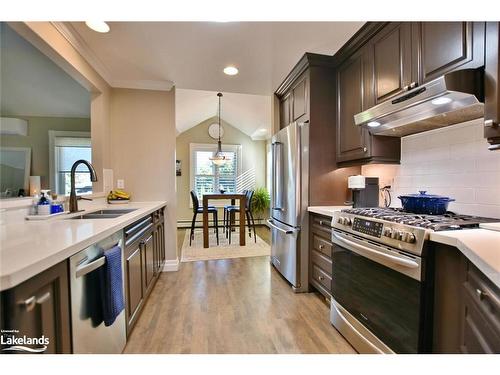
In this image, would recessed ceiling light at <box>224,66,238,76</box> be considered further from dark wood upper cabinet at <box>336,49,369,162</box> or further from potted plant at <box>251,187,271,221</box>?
potted plant at <box>251,187,271,221</box>

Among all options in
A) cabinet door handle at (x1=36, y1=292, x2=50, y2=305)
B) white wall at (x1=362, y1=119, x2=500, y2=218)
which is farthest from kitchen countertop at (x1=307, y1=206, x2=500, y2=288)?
cabinet door handle at (x1=36, y1=292, x2=50, y2=305)

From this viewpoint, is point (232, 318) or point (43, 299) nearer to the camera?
point (43, 299)

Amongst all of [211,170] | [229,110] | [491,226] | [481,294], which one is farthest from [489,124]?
[211,170]

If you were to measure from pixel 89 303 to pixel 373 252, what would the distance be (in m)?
1.52

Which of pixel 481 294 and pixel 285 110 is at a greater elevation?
pixel 285 110

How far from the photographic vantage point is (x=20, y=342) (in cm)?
74

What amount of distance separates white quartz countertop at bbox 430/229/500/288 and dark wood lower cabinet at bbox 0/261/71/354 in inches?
55.2

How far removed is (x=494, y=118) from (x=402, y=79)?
2.21ft

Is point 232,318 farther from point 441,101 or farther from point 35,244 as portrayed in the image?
point 441,101

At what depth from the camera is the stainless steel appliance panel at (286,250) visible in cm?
243

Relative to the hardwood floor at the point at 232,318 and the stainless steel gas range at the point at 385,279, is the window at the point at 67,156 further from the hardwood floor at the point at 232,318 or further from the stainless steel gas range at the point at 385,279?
the stainless steel gas range at the point at 385,279

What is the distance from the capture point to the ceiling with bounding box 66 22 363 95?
6.28ft
